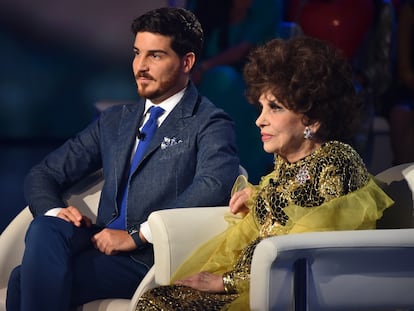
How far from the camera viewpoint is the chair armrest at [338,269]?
2.86 m

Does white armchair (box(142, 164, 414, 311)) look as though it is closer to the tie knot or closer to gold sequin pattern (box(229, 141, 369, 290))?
gold sequin pattern (box(229, 141, 369, 290))

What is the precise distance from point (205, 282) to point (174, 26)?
0.90m

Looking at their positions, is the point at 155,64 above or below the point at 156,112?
above

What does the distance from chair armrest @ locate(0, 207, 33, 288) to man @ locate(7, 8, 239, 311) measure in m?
0.07

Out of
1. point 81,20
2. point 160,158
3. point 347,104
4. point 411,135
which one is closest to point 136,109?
point 160,158

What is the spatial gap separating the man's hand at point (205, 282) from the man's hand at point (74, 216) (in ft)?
1.58

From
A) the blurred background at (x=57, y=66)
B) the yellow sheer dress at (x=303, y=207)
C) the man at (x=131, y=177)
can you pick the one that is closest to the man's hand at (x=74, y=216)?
→ the man at (x=131, y=177)

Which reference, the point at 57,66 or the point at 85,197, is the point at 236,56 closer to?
the point at 57,66

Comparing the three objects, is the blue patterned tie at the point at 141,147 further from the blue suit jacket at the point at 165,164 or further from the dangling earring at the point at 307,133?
the dangling earring at the point at 307,133

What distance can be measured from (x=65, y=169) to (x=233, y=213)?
0.69 metres

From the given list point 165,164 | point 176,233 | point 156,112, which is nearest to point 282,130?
point 176,233

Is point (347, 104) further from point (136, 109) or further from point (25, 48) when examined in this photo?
point (25, 48)

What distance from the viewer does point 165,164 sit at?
3.53 metres

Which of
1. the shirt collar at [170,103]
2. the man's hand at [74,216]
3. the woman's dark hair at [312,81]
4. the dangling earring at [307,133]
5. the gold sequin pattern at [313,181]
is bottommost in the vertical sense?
the man's hand at [74,216]
